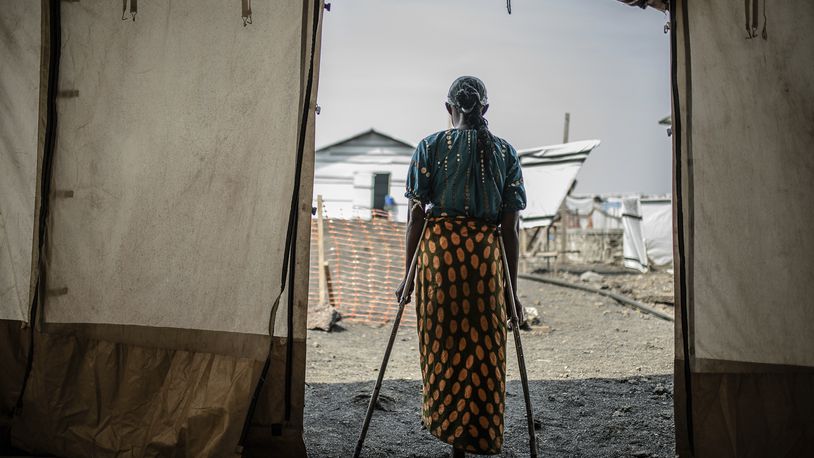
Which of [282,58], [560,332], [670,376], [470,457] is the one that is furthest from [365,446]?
[560,332]

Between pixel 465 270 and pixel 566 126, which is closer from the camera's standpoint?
pixel 465 270

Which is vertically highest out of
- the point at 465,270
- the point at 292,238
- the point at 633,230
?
the point at 633,230

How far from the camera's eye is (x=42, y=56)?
317 cm

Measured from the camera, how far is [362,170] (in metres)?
18.9

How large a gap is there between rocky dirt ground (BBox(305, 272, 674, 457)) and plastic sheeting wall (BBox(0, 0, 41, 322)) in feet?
6.75

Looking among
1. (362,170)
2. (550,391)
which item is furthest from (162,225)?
(362,170)

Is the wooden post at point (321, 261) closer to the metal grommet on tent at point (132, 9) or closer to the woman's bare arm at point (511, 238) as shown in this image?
the metal grommet on tent at point (132, 9)

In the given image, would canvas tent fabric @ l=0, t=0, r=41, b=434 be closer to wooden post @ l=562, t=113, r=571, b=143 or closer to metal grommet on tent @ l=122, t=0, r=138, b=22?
metal grommet on tent @ l=122, t=0, r=138, b=22

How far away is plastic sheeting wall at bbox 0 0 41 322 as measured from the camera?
3.21 metres

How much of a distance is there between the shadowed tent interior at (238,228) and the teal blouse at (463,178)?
64 centimetres

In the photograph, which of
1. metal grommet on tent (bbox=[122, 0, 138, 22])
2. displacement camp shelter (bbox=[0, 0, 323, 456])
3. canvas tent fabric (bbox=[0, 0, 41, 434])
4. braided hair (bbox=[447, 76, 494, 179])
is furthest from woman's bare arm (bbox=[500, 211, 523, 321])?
canvas tent fabric (bbox=[0, 0, 41, 434])

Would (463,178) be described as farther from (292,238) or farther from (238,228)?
(238,228)

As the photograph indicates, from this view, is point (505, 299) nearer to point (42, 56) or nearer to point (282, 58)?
point (282, 58)

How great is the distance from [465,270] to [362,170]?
1618 cm
